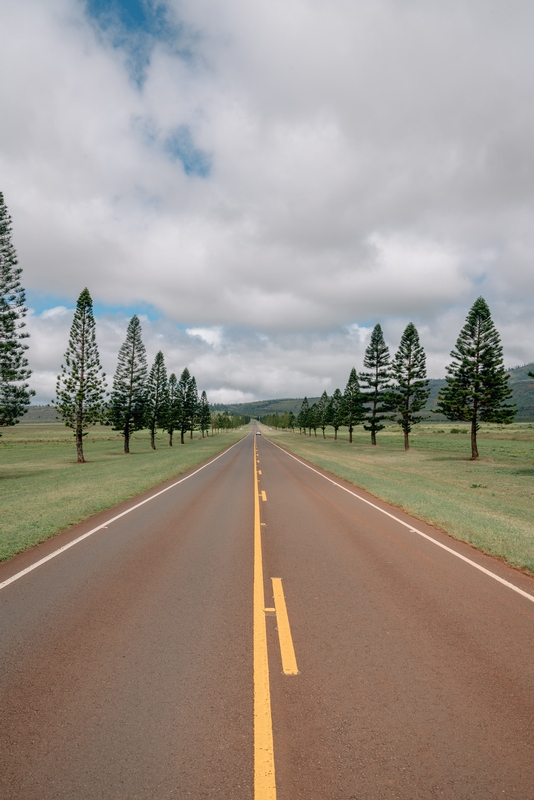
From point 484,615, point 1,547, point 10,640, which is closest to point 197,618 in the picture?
point 10,640

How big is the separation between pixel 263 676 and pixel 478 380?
1591 inches

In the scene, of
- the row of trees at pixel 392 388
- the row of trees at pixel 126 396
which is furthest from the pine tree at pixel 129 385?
the row of trees at pixel 392 388

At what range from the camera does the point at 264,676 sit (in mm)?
4047

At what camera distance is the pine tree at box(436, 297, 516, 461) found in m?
37.8

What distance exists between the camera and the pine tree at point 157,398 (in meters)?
58.1

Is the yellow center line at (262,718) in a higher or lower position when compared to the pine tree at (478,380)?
lower

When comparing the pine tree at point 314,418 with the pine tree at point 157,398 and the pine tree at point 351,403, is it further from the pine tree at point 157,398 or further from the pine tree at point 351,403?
the pine tree at point 157,398

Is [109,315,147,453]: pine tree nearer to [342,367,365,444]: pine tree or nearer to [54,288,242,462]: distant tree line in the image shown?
[54,288,242,462]: distant tree line

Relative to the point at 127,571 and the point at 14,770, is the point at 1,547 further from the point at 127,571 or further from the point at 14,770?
the point at 14,770

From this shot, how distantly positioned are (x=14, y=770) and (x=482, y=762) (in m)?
3.62

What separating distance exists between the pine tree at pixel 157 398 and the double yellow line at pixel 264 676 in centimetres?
5355

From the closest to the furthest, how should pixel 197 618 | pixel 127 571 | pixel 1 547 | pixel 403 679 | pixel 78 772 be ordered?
pixel 78 772
pixel 403 679
pixel 197 618
pixel 127 571
pixel 1 547

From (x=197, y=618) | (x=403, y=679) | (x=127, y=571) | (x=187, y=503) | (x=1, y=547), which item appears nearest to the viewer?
(x=403, y=679)

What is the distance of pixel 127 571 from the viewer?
7234mm
